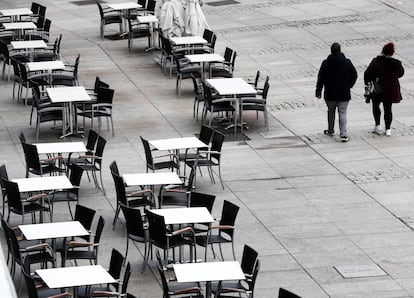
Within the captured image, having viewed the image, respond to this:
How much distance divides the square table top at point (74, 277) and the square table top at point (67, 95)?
8972mm

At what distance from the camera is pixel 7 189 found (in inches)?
656

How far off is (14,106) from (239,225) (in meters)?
9.66

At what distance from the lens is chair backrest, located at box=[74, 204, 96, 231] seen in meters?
15.3

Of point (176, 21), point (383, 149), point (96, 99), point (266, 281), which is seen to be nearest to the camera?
point (266, 281)

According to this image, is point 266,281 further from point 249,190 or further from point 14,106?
point 14,106

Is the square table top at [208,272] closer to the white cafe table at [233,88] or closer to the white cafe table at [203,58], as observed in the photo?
the white cafe table at [233,88]

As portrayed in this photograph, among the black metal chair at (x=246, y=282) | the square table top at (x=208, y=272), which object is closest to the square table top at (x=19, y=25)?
the black metal chair at (x=246, y=282)

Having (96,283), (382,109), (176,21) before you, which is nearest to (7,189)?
(96,283)

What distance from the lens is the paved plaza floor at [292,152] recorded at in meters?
15.5

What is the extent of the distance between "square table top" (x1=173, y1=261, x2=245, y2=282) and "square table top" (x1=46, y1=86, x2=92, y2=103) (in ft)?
30.4

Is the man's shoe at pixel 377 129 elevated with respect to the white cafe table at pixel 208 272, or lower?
lower

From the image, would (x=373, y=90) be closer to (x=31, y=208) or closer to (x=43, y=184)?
(x=43, y=184)

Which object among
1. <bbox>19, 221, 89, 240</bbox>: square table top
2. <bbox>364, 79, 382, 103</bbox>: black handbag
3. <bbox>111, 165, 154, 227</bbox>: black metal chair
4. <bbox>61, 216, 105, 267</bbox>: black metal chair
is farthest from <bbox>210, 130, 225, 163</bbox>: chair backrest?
<bbox>19, 221, 89, 240</bbox>: square table top

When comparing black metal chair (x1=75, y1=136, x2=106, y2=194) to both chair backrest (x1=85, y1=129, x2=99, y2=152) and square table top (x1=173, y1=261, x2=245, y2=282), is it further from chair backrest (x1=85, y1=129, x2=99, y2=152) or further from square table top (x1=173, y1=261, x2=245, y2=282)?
square table top (x1=173, y1=261, x2=245, y2=282)
